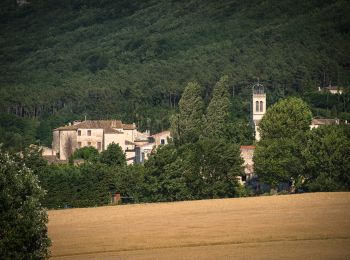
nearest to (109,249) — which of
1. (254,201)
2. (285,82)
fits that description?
(254,201)

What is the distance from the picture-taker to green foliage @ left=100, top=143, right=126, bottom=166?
10881 cm

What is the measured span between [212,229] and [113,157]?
44.4 m

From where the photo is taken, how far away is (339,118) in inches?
5551

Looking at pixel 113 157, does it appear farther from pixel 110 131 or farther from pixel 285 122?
pixel 110 131

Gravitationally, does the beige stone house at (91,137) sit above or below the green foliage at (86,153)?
above

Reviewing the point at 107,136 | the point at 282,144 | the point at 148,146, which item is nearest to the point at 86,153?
the point at 148,146

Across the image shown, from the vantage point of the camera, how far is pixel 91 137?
126688 mm

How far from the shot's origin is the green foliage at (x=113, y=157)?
109m

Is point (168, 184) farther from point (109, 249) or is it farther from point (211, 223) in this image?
point (109, 249)

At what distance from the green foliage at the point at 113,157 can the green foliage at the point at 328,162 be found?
18.3m

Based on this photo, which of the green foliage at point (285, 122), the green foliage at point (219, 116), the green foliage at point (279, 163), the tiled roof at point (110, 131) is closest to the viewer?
the green foliage at point (279, 163)

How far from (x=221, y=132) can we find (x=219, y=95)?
378 inches

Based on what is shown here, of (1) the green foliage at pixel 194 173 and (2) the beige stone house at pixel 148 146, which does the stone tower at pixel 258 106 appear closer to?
(2) the beige stone house at pixel 148 146

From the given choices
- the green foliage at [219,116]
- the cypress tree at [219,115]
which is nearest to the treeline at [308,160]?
the green foliage at [219,116]
